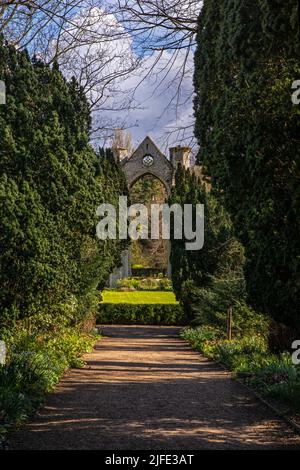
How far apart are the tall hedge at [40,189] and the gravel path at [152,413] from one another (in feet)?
5.70

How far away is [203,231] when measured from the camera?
1955 cm

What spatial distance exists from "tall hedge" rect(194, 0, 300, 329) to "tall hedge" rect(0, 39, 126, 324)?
3.28 metres

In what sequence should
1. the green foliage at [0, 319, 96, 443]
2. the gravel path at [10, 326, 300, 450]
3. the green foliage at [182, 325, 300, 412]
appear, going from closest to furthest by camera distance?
1. the gravel path at [10, 326, 300, 450]
2. the green foliage at [0, 319, 96, 443]
3. the green foliage at [182, 325, 300, 412]

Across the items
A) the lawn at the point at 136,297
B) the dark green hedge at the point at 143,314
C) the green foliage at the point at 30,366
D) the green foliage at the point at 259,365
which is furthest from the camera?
the lawn at the point at 136,297

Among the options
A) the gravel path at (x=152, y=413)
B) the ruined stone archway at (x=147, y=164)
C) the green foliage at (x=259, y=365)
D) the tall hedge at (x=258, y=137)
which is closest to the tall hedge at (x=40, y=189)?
the gravel path at (x=152, y=413)

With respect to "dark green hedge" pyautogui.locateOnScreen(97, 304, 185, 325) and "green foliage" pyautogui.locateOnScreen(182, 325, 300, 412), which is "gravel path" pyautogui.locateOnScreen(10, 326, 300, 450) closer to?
"green foliage" pyautogui.locateOnScreen(182, 325, 300, 412)

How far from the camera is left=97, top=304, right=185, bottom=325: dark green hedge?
25234 millimetres

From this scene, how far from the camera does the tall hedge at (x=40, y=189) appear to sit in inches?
351

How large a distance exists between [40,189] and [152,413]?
170 inches

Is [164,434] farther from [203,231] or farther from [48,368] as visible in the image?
[203,231]

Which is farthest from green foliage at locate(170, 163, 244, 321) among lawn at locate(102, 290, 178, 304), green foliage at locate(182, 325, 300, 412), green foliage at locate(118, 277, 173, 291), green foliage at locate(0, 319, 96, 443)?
green foliage at locate(118, 277, 173, 291)

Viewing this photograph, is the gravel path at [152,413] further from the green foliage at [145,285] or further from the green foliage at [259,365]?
the green foliage at [145,285]

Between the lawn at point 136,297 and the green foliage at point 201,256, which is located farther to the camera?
the lawn at point 136,297
